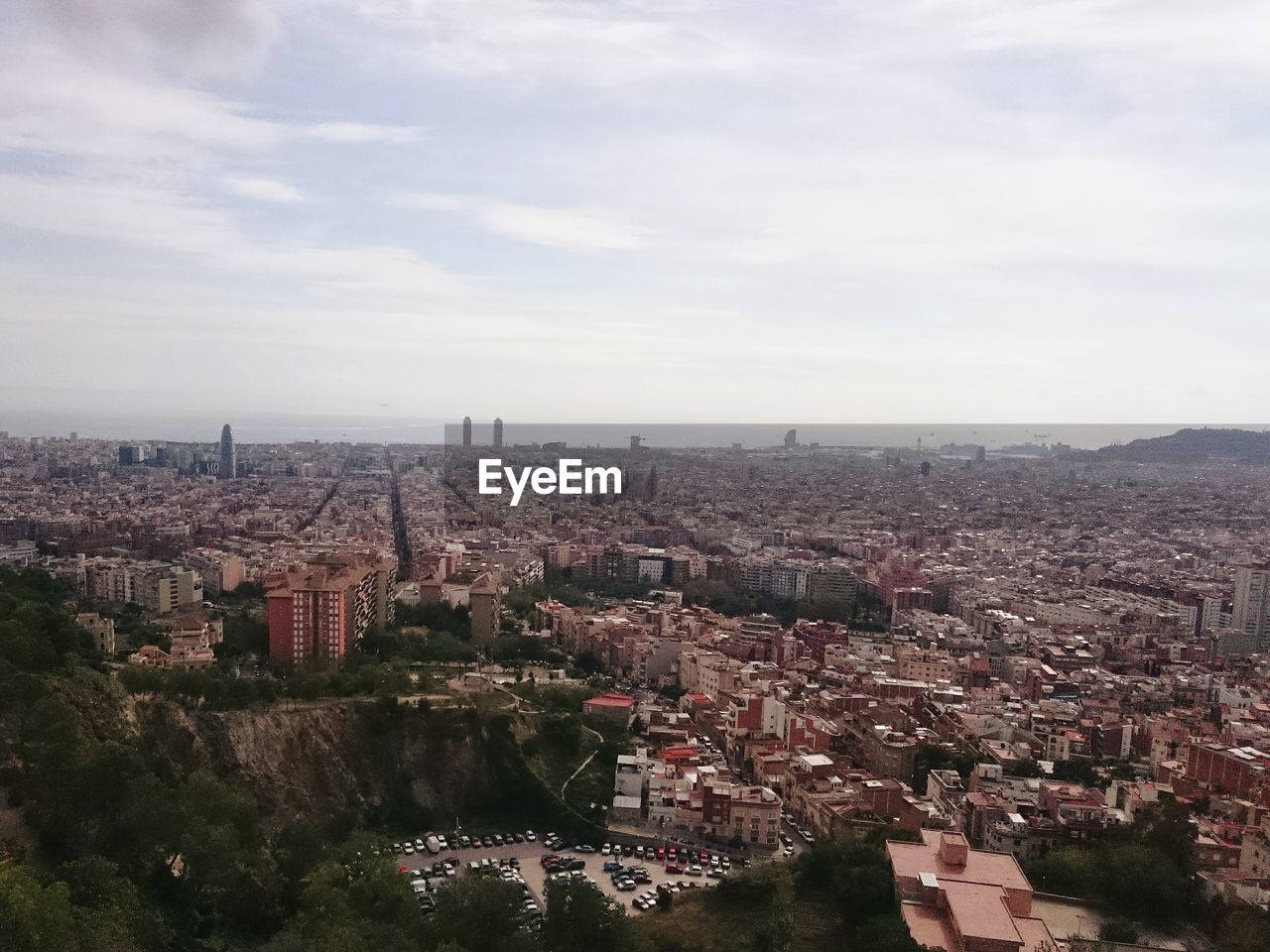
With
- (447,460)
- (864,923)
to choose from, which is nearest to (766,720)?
(864,923)

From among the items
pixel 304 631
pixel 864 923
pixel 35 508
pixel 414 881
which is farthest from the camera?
pixel 35 508

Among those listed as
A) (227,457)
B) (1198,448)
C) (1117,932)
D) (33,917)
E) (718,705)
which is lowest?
(718,705)

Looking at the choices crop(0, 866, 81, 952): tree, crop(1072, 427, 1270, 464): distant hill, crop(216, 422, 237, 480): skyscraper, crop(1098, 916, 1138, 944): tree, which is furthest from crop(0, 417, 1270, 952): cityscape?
crop(1072, 427, 1270, 464): distant hill

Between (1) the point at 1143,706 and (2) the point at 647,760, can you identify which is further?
(1) the point at 1143,706

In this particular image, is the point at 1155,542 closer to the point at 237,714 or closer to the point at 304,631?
the point at 304,631

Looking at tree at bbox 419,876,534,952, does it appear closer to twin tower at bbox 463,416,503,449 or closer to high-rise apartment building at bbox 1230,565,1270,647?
high-rise apartment building at bbox 1230,565,1270,647

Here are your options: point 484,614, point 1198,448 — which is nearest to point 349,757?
point 484,614

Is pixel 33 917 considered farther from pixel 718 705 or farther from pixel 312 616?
pixel 718 705

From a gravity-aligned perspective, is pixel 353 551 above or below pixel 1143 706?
above
